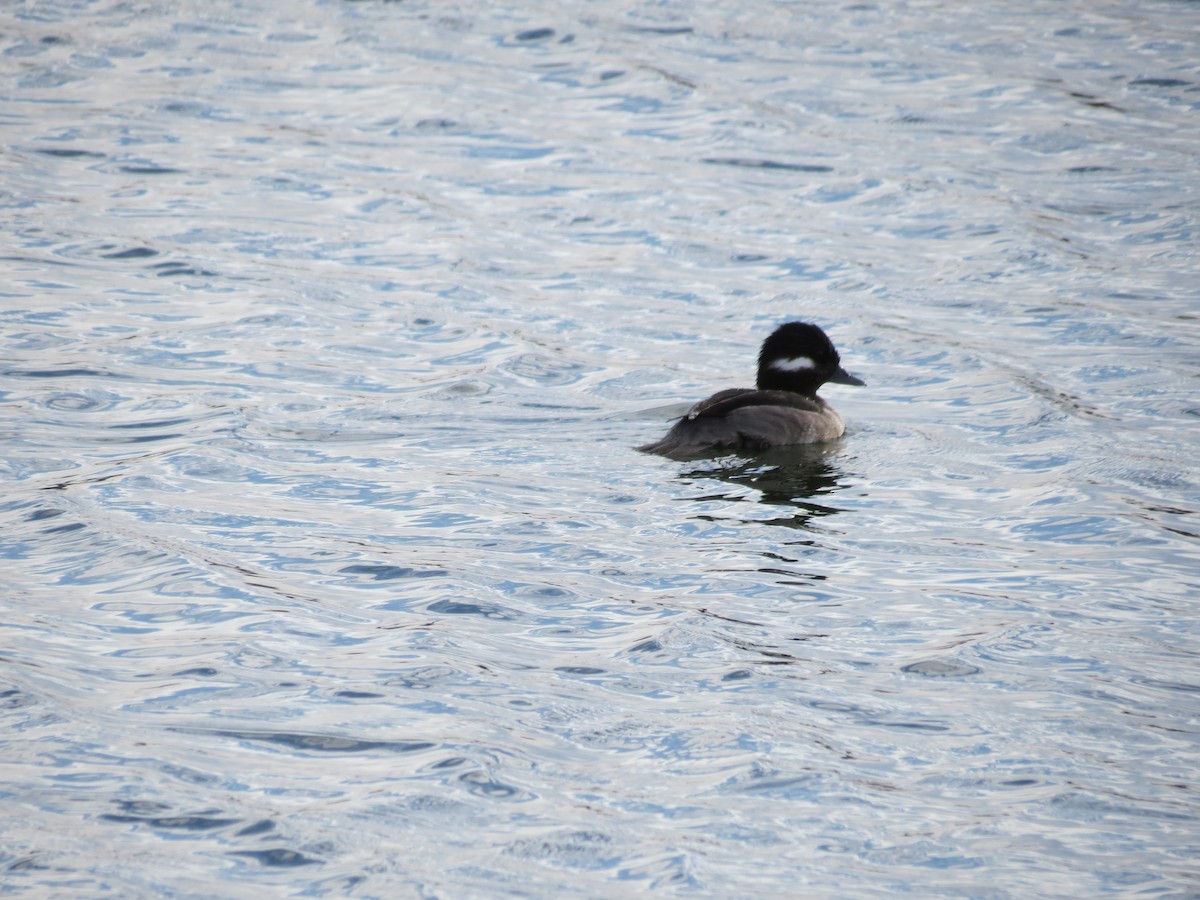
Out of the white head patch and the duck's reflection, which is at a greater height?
the white head patch

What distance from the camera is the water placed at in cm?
A: 609

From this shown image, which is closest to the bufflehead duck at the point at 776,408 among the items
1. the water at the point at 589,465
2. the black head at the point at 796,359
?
the black head at the point at 796,359

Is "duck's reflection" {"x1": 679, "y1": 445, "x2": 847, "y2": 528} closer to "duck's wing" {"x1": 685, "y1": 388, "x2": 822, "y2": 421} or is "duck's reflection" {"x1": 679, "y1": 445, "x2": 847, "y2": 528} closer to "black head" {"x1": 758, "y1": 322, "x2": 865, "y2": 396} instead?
"duck's wing" {"x1": 685, "y1": 388, "x2": 822, "y2": 421}

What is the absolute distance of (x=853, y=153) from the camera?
1678 centimetres

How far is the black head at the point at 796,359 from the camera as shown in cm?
1099

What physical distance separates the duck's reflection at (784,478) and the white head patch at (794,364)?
61 centimetres

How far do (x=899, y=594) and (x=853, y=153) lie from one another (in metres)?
9.43

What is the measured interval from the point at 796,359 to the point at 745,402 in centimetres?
69

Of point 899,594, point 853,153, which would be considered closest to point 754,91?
point 853,153

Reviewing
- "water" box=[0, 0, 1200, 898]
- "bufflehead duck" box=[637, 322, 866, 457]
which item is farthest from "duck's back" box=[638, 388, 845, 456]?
"water" box=[0, 0, 1200, 898]

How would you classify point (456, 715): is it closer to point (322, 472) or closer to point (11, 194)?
point (322, 472)

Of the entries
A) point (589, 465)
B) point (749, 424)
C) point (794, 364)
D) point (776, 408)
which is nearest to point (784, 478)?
point (749, 424)

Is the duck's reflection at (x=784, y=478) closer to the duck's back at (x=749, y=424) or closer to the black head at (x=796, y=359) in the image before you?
the duck's back at (x=749, y=424)

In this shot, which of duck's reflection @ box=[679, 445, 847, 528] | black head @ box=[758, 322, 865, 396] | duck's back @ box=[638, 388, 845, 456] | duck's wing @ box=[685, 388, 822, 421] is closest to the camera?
duck's reflection @ box=[679, 445, 847, 528]
